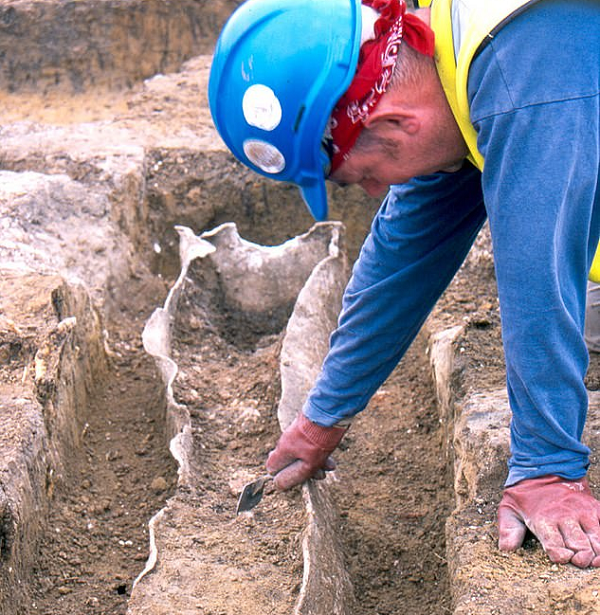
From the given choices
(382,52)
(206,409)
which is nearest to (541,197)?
(382,52)

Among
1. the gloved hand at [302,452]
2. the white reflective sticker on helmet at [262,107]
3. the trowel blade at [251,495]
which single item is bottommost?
the trowel blade at [251,495]

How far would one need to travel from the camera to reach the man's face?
6.50 ft

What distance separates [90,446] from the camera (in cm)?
343

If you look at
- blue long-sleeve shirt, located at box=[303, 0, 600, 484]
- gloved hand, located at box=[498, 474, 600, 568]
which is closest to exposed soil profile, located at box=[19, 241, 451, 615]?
gloved hand, located at box=[498, 474, 600, 568]

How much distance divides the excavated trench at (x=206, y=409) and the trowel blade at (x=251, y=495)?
0.11ft

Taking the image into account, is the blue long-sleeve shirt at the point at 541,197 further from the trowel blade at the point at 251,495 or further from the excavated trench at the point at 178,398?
the trowel blade at the point at 251,495

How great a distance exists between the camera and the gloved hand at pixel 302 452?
2762mm

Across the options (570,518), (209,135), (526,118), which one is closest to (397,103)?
(526,118)

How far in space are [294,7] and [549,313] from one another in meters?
0.85

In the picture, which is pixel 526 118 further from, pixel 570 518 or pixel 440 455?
pixel 440 455

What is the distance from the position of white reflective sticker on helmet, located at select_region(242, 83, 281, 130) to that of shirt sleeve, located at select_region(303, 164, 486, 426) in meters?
0.60

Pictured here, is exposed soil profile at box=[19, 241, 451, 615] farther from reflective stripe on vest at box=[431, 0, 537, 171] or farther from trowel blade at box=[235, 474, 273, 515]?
reflective stripe on vest at box=[431, 0, 537, 171]

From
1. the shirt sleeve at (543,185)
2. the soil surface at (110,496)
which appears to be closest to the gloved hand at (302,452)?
the soil surface at (110,496)

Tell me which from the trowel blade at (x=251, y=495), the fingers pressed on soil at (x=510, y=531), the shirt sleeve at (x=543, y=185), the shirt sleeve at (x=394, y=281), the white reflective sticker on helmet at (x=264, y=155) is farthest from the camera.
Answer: the trowel blade at (x=251, y=495)
